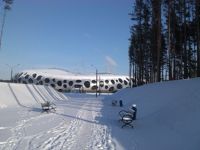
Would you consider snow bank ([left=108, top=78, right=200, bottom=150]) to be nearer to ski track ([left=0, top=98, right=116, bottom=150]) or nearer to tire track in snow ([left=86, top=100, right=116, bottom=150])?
tire track in snow ([left=86, top=100, right=116, bottom=150])

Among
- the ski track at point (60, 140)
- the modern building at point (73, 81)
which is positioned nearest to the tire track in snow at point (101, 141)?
the ski track at point (60, 140)

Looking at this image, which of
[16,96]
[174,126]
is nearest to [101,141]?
[174,126]

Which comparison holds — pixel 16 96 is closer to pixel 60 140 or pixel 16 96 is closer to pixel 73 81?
pixel 60 140

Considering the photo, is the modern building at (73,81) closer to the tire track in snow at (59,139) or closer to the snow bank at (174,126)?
the snow bank at (174,126)

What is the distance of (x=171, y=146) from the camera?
9906 millimetres

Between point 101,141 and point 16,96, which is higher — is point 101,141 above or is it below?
below

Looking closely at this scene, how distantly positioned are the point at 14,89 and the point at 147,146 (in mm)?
27506

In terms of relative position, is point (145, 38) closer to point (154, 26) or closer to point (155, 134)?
point (154, 26)

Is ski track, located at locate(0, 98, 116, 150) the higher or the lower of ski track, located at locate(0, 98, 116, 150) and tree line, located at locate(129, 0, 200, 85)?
the lower

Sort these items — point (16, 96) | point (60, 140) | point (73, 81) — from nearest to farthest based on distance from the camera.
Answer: point (60, 140), point (16, 96), point (73, 81)

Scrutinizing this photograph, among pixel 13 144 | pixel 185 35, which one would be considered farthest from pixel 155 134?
pixel 185 35

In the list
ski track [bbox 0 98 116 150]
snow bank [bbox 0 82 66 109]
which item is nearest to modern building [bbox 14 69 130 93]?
snow bank [bbox 0 82 66 109]

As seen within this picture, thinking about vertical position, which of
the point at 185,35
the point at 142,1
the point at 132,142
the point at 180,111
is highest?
the point at 142,1

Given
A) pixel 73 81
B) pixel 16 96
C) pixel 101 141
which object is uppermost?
pixel 73 81
